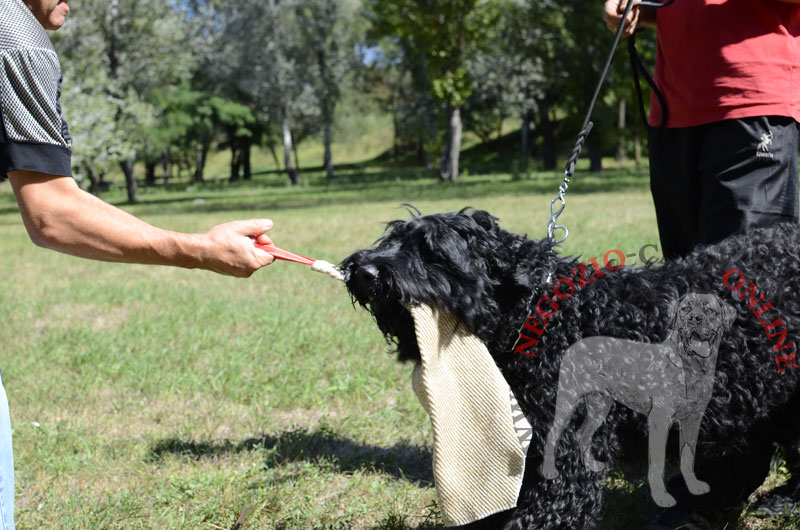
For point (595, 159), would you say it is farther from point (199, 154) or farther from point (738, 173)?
point (738, 173)

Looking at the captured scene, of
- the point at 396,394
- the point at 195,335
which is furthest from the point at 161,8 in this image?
the point at 396,394

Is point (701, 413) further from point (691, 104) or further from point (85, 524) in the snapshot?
point (85, 524)

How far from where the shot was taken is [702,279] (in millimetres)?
2553

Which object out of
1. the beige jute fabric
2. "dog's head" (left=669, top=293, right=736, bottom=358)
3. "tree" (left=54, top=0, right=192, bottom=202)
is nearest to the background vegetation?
"tree" (left=54, top=0, right=192, bottom=202)

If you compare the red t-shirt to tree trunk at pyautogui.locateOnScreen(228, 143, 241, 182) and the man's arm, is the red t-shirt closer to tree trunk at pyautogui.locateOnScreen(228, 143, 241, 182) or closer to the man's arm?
the man's arm

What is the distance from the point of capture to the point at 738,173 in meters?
2.95

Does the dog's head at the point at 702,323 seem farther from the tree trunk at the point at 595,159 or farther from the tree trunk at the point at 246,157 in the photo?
the tree trunk at the point at 246,157

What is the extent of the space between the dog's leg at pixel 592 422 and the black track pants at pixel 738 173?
111 centimetres

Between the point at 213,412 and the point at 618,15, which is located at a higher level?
the point at 618,15

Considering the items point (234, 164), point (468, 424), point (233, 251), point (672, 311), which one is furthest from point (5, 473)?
point (234, 164)

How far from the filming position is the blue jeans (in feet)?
6.42

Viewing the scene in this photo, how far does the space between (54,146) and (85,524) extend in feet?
6.57

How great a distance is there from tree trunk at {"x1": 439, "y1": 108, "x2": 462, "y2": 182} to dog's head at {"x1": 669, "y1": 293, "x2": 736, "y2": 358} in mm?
27717

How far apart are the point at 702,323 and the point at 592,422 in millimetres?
547
